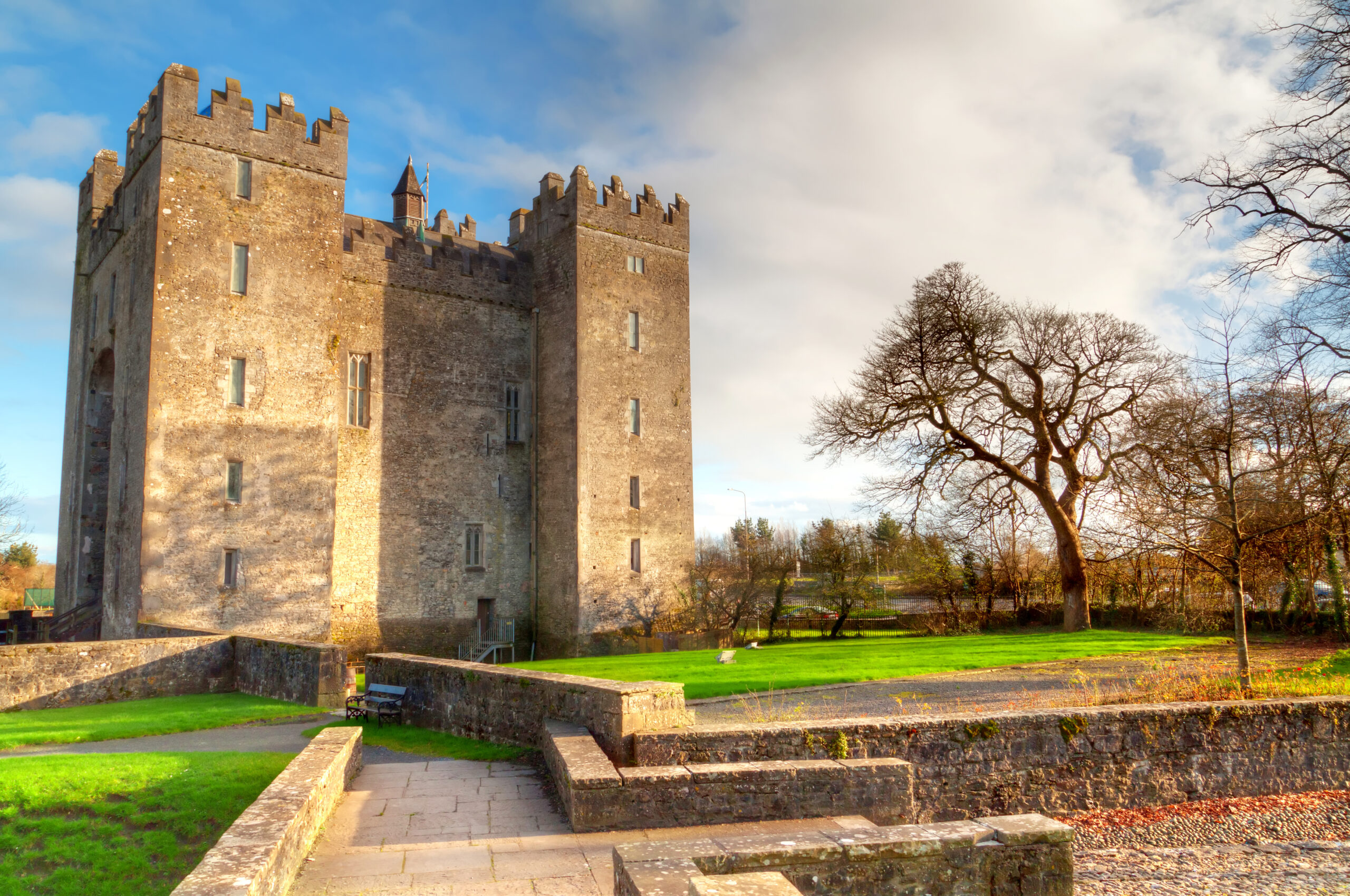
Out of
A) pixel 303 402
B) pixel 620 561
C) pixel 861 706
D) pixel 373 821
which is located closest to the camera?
pixel 373 821

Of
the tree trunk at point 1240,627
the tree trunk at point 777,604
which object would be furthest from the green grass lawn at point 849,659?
the tree trunk at point 1240,627

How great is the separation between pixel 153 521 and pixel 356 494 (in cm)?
532

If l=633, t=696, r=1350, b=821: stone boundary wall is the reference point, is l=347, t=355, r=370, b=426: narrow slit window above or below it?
above

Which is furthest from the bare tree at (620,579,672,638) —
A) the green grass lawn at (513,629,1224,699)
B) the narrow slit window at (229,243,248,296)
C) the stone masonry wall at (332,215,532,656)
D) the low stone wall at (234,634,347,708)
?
the narrow slit window at (229,243,248,296)

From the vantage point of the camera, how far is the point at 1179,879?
759 centimetres

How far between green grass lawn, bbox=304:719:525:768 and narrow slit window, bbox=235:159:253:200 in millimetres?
15416

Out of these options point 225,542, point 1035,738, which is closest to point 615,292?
point 225,542

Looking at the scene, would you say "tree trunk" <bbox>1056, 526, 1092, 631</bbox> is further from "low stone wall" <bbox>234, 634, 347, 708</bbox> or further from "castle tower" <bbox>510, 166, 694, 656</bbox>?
"low stone wall" <bbox>234, 634, 347, 708</bbox>

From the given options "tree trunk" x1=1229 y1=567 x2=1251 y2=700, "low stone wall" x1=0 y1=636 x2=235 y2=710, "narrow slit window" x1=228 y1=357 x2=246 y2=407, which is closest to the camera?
"tree trunk" x1=1229 y1=567 x2=1251 y2=700

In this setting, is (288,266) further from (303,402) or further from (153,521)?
(153,521)

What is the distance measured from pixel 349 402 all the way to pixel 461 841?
65.6 ft

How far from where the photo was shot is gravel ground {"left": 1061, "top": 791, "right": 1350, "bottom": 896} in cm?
746

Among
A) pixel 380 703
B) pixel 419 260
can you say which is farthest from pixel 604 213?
pixel 380 703

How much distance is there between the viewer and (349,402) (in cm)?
2494
